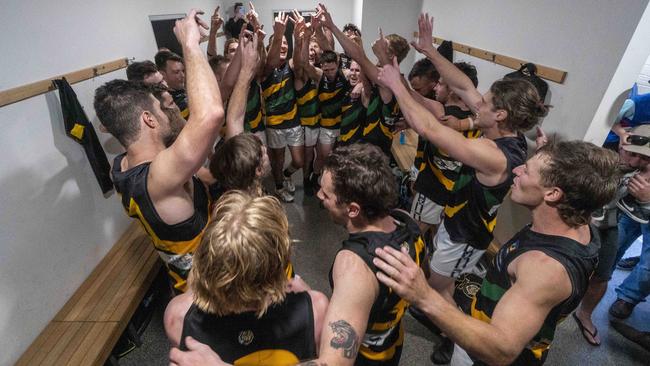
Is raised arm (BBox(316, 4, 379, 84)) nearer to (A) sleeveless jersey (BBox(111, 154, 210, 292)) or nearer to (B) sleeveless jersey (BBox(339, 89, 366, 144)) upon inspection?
(B) sleeveless jersey (BBox(339, 89, 366, 144))

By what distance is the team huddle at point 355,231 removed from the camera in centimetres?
85

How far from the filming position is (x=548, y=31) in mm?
2166

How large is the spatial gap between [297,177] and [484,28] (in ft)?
8.80

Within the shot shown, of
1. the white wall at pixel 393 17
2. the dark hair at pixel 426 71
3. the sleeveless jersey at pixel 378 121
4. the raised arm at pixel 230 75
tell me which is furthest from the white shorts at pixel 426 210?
the white wall at pixel 393 17

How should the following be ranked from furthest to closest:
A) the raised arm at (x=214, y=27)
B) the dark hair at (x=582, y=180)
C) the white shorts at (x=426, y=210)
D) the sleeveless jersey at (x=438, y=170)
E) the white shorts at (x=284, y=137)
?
the white shorts at (x=284, y=137), the raised arm at (x=214, y=27), the white shorts at (x=426, y=210), the sleeveless jersey at (x=438, y=170), the dark hair at (x=582, y=180)

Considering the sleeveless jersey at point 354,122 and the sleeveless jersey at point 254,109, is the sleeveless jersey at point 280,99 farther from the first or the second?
the sleeveless jersey at point 354,122

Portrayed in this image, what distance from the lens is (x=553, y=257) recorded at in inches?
40.2

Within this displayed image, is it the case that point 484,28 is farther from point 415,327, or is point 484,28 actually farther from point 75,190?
point 75,190

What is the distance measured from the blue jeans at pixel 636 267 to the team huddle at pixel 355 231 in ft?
3.98

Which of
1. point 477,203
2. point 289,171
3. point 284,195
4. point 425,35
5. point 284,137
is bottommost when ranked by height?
point 284,195

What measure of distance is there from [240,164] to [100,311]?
141 cm

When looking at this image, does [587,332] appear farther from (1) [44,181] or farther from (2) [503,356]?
(1) [44,181]

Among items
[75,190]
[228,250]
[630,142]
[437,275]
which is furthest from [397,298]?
[75,190]

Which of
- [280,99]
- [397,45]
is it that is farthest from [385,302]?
[397,45]
